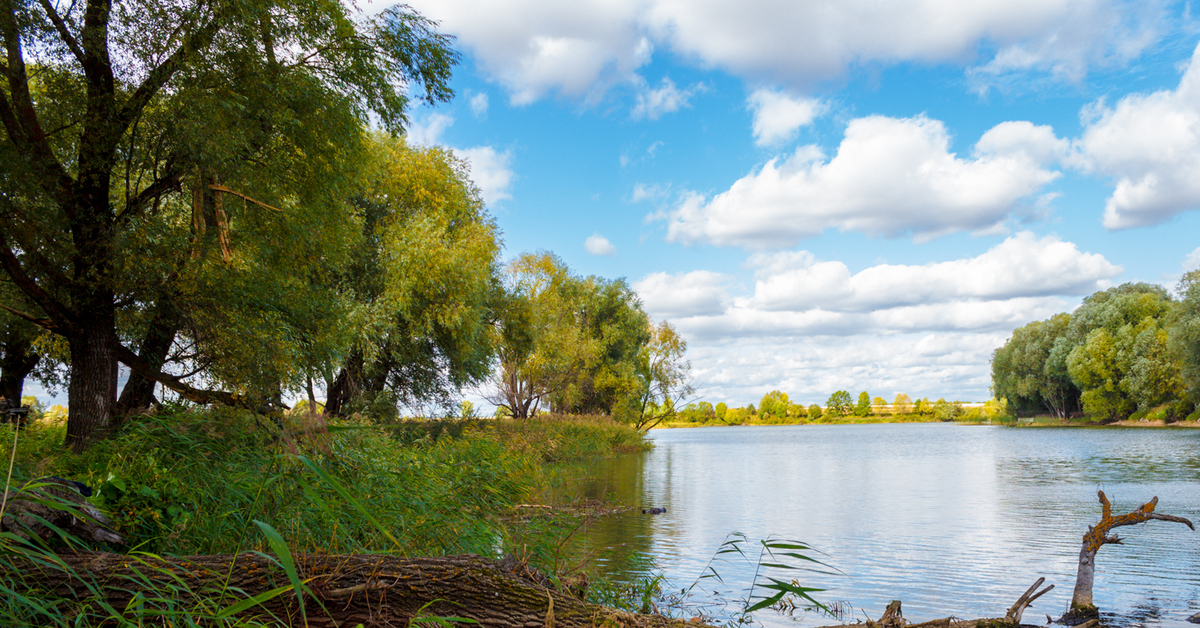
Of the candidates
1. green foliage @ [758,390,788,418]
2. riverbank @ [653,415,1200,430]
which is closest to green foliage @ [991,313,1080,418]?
riverbank @ [653,415,1200,430]

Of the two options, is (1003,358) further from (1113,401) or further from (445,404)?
(445,404)

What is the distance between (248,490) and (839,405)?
521ft

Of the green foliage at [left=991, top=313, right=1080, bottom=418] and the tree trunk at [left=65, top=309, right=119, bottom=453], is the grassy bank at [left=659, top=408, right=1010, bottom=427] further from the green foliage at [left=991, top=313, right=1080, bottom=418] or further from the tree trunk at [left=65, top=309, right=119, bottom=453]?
the tree trunk at [left=65, top=309, right=119, bottom=453]

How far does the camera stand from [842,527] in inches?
532

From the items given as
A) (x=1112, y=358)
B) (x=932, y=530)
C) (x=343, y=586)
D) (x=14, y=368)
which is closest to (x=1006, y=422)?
(x=1112, y=358)

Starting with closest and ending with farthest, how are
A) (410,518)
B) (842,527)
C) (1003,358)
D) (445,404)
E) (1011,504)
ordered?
1. (410,518)
2. (842,527)
3. (1011,504)
4. (445,404)
5. (1003,358)

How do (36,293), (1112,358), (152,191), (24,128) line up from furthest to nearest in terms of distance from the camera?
(1112,358) → (152,191) → (36,293) → (24,128)

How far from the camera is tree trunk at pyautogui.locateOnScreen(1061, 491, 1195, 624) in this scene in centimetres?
683

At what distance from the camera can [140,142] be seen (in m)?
8.52

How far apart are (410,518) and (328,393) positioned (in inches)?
595

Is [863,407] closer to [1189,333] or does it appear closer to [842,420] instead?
[842,420]

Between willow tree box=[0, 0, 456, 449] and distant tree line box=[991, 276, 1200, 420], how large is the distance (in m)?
51.5

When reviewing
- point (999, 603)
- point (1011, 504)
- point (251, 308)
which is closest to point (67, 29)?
point (251, 308)

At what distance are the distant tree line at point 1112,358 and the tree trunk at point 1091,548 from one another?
151ft
